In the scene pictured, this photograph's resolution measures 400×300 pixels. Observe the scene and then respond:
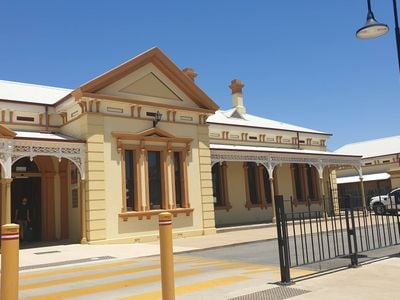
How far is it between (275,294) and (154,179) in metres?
12.0

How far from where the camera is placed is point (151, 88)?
725 inches

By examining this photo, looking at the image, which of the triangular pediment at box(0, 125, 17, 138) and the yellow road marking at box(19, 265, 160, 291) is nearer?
the yellow road marking at box(19, 265, 160, 291)

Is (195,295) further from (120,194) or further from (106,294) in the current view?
(120,194)

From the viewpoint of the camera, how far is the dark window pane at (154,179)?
705 inches

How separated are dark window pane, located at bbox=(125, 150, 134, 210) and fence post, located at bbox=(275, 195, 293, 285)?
10506 mm

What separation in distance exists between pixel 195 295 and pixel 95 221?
9.76 metres

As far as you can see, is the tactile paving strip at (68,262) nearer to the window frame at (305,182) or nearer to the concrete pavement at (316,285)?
the concrete pavement at (316,285)

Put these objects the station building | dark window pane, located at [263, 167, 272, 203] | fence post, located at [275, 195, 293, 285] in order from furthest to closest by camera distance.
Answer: dark window pane, located at [263, 167, 272, 203]
the station building
fence post, located at [275, 195, 293, 285]

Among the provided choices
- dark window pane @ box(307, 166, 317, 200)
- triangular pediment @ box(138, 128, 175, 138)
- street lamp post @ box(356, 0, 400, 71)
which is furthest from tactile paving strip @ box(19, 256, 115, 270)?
dark window pane @ box(307, 166, 317, 200)

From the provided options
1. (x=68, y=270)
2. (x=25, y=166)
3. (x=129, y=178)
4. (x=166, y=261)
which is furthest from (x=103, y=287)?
(x=25, y=166)

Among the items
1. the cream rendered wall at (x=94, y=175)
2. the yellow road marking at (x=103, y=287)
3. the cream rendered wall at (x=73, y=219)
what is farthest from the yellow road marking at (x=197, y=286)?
the cream rendered wall at (x=73, y=219)

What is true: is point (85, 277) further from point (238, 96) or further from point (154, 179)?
point (238, 96)

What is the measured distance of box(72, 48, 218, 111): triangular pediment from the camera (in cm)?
1694

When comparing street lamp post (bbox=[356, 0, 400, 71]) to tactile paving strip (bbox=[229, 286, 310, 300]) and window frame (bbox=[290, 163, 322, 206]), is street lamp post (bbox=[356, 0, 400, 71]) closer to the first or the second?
tactile paving strip (bbox=[229, 286, 310, 300])
